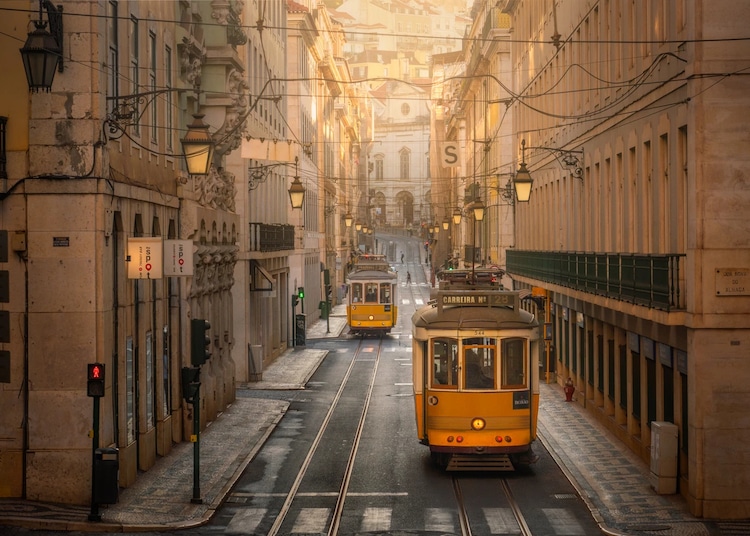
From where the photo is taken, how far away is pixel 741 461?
19.2 meters

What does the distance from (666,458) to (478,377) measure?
364cm

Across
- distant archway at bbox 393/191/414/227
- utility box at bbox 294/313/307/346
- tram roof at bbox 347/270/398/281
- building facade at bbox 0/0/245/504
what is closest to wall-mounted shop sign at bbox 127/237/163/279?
building facade at bbox 0/0/245/504

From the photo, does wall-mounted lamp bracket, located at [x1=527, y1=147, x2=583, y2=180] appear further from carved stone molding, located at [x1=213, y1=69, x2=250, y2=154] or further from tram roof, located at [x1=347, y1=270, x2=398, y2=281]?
tram roof, located at [x1=347, y1=270, x2=398, y2=281]

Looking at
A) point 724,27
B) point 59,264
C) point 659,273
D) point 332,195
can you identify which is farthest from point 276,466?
point 332,195

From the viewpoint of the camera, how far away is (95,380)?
18609 mm

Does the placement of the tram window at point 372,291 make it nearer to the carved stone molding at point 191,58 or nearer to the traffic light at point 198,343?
the carved stone molding at point 191,58

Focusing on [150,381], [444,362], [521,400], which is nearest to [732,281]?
[521,400]

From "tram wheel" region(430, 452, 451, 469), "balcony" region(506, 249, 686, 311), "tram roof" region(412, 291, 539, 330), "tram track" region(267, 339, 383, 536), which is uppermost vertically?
"balcony" region(506, 249, 686, 311)

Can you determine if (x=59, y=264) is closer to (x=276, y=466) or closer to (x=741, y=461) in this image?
(x=276, y=466)

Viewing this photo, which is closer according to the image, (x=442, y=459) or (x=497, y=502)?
(x=497, y=502)

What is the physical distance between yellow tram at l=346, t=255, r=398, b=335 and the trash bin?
3868 centimetres

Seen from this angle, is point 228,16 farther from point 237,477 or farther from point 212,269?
point 237,477

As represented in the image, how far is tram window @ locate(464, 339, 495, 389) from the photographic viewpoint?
22016 millimetres

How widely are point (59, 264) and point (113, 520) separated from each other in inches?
165
